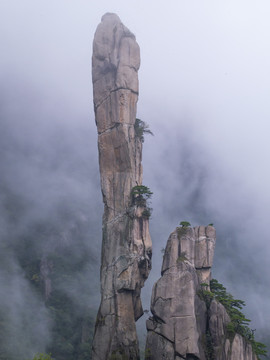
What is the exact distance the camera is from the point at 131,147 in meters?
36.6

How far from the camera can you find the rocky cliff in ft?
95.7

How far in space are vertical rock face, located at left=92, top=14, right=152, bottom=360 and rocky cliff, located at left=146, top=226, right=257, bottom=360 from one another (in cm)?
213

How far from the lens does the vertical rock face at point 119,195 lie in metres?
31.9

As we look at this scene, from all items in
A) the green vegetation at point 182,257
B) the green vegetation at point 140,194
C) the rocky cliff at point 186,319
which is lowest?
the rocky cliff at point 186,319

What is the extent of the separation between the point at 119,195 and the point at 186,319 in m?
11.4

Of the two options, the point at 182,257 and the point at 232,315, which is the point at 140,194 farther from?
the point at 232,315

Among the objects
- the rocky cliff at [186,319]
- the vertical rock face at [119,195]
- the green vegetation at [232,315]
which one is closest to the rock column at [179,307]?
the rocky cliff at [186,319]

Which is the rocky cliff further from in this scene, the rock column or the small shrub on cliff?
the small shrub on cliff

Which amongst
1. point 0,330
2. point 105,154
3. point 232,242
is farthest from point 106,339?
point 232,242

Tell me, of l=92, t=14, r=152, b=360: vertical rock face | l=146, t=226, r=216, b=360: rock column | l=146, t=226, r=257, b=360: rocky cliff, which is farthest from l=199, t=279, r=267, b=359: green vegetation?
l=92, t=14, r=152, b=360: vertical rock face

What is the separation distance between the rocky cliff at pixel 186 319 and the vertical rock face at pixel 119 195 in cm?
213

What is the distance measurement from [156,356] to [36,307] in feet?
112

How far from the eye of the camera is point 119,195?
1417 inches

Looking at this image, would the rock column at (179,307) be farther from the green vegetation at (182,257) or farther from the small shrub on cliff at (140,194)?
the small shrub on cliff at (140,194)
